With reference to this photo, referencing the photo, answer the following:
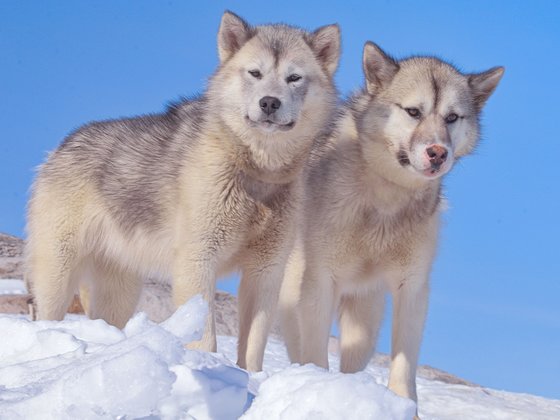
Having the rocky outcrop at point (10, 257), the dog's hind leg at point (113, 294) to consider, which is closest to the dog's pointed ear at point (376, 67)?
the dog's hind leg at point (113, 294)

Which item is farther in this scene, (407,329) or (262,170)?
(407,329)

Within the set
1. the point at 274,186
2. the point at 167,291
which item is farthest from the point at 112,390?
the point at 167,291

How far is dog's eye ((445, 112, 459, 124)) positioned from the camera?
19.0ft

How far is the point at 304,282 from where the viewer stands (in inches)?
235

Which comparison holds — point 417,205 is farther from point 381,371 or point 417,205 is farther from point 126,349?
point 381,371

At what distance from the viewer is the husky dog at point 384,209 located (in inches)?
230

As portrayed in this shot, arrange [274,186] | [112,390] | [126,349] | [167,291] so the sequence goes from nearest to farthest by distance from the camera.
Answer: [112,390] → [126,349] → [274,186] → [167,291]

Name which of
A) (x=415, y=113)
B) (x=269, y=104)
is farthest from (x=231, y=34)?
(x=415, y=113)

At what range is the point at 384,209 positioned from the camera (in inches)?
235

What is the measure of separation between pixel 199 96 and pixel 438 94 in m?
2.00

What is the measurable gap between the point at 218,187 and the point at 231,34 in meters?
1.19

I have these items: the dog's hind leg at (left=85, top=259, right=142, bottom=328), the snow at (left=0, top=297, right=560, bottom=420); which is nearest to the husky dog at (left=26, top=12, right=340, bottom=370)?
the dog's hind leg at (left=85, top=259, right=142, bottom=328)

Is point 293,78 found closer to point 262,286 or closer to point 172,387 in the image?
point 262,286

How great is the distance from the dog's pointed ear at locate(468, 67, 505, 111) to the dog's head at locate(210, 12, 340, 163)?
1.04 m
